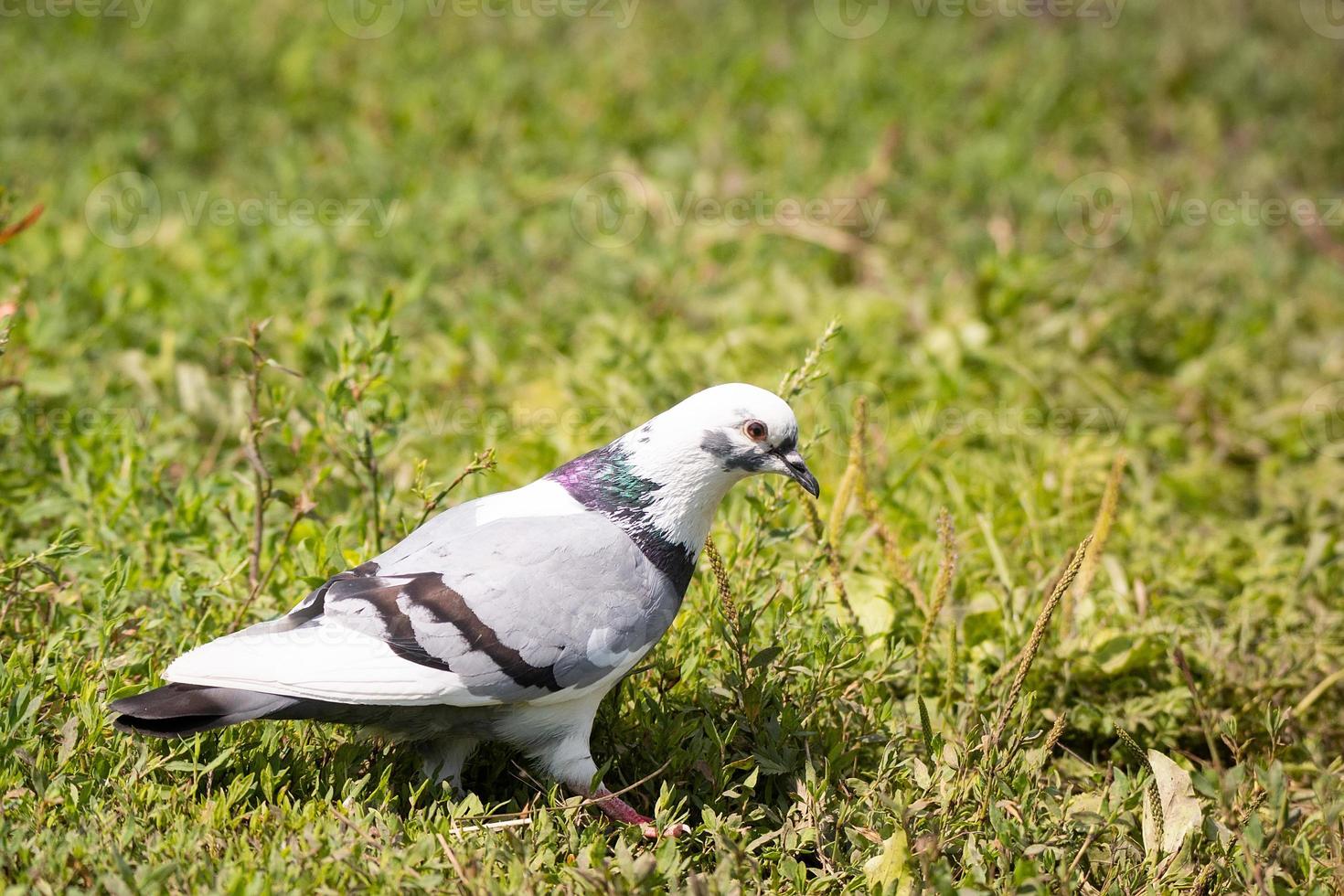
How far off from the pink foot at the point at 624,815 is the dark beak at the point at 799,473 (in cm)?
81

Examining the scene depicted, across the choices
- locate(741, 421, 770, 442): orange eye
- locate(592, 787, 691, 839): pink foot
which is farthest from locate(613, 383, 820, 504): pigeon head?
locate(592, 787, 691, 839): pink foot

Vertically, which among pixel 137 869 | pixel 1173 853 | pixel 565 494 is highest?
pixel 565 494

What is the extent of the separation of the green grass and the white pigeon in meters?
0.17

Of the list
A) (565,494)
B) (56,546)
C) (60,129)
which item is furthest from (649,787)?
(60,129)

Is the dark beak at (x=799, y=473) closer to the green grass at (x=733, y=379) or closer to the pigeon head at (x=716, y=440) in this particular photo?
the pigeon head at (x=716, y=440)

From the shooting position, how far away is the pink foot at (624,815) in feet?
9.06

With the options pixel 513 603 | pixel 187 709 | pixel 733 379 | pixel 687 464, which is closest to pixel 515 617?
pixel 513 603

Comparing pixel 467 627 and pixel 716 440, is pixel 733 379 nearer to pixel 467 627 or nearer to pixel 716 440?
pixel 716 440

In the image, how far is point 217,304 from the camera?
4.72 m

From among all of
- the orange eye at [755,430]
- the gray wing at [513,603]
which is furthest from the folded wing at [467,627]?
the orange eye at [755,430]

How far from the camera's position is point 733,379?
472 cm

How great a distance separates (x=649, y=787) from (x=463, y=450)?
164 centimetres

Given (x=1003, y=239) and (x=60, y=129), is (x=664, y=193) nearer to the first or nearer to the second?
(x=1003, y=239)

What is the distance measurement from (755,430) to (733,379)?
184cm
